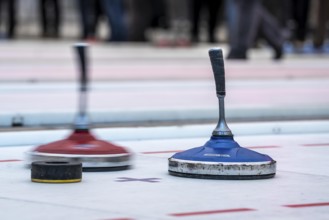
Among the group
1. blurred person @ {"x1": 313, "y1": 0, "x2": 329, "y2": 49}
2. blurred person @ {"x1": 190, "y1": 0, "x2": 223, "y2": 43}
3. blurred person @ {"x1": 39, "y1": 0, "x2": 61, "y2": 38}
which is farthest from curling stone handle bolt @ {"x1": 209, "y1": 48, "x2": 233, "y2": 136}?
blurred person @ {"x1": 39, "y1": 0, "x2": 61, "y2": 38}

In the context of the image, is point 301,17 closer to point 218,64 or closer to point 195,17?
point 195,17

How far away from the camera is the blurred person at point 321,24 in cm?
3161

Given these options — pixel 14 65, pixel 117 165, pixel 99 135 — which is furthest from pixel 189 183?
pixel 14 65

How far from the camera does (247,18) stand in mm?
22281

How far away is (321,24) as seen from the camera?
31.7 m

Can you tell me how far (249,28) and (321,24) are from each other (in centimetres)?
960

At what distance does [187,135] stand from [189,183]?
2.99 metres

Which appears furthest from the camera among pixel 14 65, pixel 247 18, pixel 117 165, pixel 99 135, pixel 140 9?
pixel 140 9

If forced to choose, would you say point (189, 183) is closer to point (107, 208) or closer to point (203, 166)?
point (203, 166)

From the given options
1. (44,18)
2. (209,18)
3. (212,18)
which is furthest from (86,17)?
(44,18)

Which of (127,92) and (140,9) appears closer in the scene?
(127,92)

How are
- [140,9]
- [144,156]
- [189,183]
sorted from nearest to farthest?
[189,183], [144,156], [140,9]

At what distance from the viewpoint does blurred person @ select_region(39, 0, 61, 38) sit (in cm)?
4681

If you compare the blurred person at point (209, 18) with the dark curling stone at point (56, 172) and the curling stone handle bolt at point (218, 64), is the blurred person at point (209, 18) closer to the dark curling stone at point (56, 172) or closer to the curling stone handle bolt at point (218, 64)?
the curling stone handle bolt at point (218, 64)
